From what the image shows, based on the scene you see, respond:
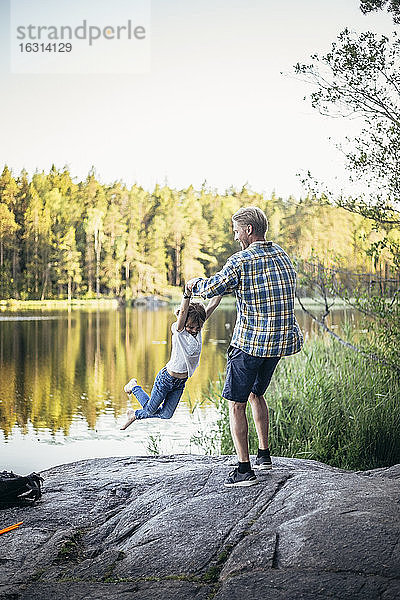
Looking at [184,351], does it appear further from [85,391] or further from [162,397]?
[85,391]

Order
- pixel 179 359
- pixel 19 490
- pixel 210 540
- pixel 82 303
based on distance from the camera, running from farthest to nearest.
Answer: pixel 82 303 → pixel 179 359 → pixel 19 490 → pixel 210 540

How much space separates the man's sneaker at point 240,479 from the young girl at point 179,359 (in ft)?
2.27

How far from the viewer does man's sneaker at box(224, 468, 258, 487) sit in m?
4.20

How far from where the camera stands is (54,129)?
39406mm

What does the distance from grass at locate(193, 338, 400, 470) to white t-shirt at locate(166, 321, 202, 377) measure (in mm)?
2534

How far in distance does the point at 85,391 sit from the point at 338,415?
8.22m

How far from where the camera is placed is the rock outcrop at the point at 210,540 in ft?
10.3

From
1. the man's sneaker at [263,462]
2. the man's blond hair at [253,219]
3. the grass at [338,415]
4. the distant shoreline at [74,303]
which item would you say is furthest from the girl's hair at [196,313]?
the distant shoreline at [74,303]

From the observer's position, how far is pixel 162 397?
186 inches

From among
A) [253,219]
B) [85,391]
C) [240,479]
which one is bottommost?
[85,391]

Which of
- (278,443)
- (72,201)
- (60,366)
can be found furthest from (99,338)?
(72,201)

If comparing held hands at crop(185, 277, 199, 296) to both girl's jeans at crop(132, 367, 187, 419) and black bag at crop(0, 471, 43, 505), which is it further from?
black bag at crop(0, 471, 43, 505)

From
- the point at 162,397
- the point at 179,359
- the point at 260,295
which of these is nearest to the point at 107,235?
the point at 162,397

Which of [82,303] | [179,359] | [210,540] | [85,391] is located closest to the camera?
[210,540]
